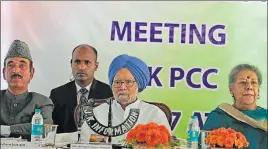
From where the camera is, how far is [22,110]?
345 centimetres

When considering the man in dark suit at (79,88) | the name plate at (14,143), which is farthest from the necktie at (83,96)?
the name plate at (14,143)

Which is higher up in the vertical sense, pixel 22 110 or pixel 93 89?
pixel 93 89

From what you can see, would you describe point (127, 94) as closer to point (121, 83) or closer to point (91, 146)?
point (121, 83)

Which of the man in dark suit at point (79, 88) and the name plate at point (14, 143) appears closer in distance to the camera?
the name plate at point (14, 143)

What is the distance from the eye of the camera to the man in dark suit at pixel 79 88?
135 inches

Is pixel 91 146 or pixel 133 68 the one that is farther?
pixel 133 68

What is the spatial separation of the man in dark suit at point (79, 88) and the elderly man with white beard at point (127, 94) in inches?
3.4

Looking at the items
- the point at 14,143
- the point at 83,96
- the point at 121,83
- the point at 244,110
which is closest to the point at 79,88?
the point at 83,96

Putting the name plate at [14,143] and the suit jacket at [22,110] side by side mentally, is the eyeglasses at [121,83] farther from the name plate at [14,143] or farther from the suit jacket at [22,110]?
the name plate at [14,143]

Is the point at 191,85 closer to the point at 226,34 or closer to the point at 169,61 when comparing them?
the point at 169,61

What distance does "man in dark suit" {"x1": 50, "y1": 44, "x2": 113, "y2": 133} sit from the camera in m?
3.43

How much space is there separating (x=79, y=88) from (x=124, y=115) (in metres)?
0.43

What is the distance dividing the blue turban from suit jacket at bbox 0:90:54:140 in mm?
569

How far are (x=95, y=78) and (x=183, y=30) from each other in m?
0.80
